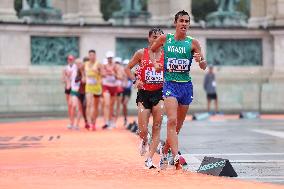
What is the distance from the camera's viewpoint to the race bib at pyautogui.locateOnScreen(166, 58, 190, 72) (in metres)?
14.5

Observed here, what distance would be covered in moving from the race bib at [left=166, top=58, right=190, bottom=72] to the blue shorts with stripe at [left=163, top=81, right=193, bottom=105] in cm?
19

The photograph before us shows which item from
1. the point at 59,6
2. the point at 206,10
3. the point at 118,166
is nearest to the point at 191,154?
the point at 118,166

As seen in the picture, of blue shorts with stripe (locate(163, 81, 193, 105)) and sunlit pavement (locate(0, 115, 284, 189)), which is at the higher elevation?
blue shorts with stripe (locate(163, 81, 193, 105))

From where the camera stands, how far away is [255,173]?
1397 cm

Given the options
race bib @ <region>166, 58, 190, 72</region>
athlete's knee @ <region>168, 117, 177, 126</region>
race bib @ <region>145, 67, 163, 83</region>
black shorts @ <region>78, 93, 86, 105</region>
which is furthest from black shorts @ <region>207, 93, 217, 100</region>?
athlete's knee @ <region>168, 117, 177, 126</region>

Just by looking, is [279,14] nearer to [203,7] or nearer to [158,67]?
[158,67]

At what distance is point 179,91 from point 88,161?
2.51m

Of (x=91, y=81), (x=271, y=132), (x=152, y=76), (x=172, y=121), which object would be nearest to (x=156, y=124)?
(x=152, y=76)

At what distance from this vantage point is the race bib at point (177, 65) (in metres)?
14.5

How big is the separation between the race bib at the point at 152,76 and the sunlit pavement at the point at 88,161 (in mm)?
1284

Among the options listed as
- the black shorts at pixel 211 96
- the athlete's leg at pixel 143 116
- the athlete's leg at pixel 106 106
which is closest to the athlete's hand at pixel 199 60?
the athlete's leg at pixel 143 116

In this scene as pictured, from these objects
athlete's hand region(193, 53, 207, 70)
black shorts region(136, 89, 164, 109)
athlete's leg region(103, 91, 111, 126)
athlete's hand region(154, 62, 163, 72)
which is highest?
athlete's hand region(193, 53, 207, 70)

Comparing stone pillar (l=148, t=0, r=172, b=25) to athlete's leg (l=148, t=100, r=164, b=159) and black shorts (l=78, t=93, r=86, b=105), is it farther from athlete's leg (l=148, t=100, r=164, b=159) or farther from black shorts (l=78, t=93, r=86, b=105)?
athlete's leg (l=148, t=100, r=164, b=159)

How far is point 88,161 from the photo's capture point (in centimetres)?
1622
